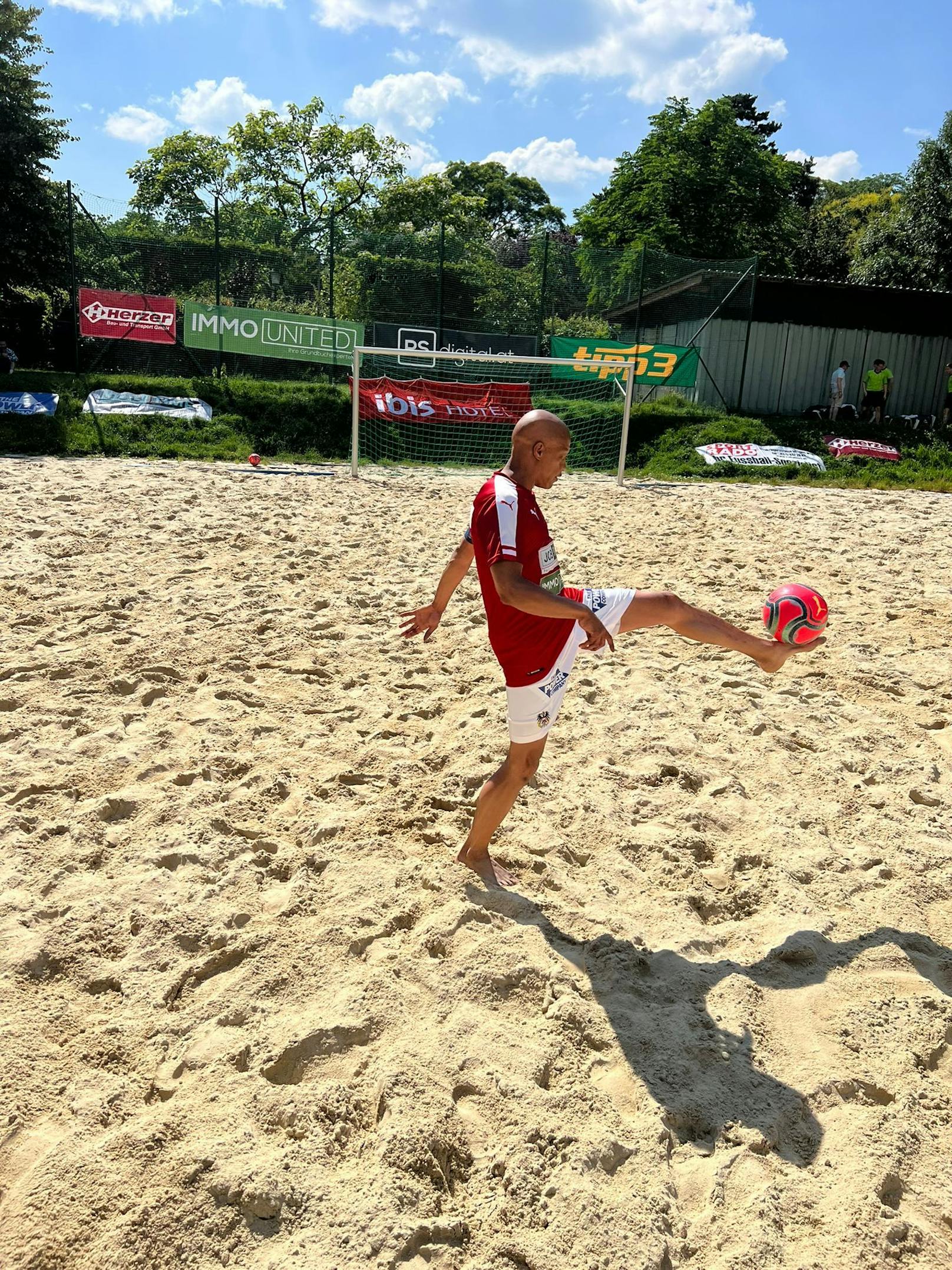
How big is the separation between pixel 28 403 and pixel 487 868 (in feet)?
39.2

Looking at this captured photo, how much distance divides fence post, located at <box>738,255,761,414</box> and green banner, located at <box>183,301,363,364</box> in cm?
696

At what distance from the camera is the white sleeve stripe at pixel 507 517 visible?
2.58m

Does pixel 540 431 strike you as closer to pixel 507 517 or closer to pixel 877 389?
pixel 507 517

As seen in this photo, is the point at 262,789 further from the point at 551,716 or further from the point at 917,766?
the point at 917,766

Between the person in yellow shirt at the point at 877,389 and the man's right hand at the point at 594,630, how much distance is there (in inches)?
643

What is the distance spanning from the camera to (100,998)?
238 cm

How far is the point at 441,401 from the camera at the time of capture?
1385cm

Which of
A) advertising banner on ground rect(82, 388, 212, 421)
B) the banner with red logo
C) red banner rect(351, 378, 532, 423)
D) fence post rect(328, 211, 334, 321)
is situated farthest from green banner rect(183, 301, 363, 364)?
the banner with red logo

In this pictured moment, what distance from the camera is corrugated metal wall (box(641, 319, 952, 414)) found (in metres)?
16.8

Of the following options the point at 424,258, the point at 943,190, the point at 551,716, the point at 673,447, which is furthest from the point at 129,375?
the point at 943,190

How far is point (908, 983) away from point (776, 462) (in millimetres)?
12077

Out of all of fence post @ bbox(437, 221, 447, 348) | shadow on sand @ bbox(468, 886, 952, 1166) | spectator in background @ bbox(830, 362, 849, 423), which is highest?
fence post @ bbox(437, 221, 447, 348)

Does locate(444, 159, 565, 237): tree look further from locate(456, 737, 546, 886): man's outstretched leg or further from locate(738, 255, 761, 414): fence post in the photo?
locate(456, 737, 546, 886): man's outstretched leg

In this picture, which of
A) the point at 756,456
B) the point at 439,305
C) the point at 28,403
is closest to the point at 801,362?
the point at 756,456
